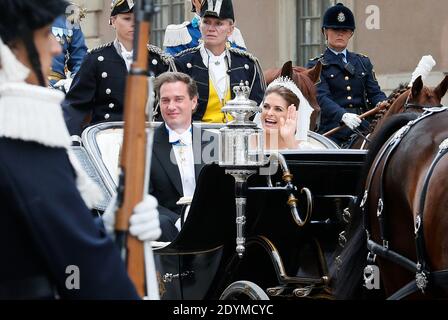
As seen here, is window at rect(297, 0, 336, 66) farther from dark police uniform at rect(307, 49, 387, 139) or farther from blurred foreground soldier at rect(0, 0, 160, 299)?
blurred foreground soldier at rect(0, 0, 160, 299)

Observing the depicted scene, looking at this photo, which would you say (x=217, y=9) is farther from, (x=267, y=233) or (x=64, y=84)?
(x=267, y=233)

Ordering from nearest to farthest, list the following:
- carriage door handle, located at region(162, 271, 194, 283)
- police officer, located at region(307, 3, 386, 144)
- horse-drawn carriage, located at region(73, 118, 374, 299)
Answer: horse-drawn carriage, located at region(73, 118, 374, 299)
carriage door handle, located at region(162, 271, 194, 283)
police officer, located at region(307, 3, 386, 144)

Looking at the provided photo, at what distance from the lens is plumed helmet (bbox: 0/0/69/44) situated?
2.49 metres

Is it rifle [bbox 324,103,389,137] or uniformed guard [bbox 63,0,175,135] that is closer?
uniformed guard [bbox 63,0,175,135]

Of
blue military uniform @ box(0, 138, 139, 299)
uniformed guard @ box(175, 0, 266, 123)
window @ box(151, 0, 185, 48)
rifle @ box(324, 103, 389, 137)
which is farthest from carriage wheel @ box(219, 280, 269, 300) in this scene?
window @ box(151, 0, 185, 48)

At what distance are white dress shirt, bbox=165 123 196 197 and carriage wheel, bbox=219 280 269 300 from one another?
0.76 metres

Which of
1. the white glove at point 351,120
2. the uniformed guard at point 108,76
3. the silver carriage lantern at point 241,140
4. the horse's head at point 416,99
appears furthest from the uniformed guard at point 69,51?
the silver carriage lantern at point 241,140

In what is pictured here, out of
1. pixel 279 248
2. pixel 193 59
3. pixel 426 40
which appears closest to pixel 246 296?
pixel 279 248

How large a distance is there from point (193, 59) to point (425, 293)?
2732mm

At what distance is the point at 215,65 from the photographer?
265 inches

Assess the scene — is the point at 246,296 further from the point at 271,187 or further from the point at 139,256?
the point at 139,256

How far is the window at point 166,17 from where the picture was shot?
1909 cm

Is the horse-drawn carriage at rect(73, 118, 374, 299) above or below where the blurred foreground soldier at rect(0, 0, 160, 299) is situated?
below

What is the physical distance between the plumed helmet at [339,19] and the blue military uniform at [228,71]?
2.89m
